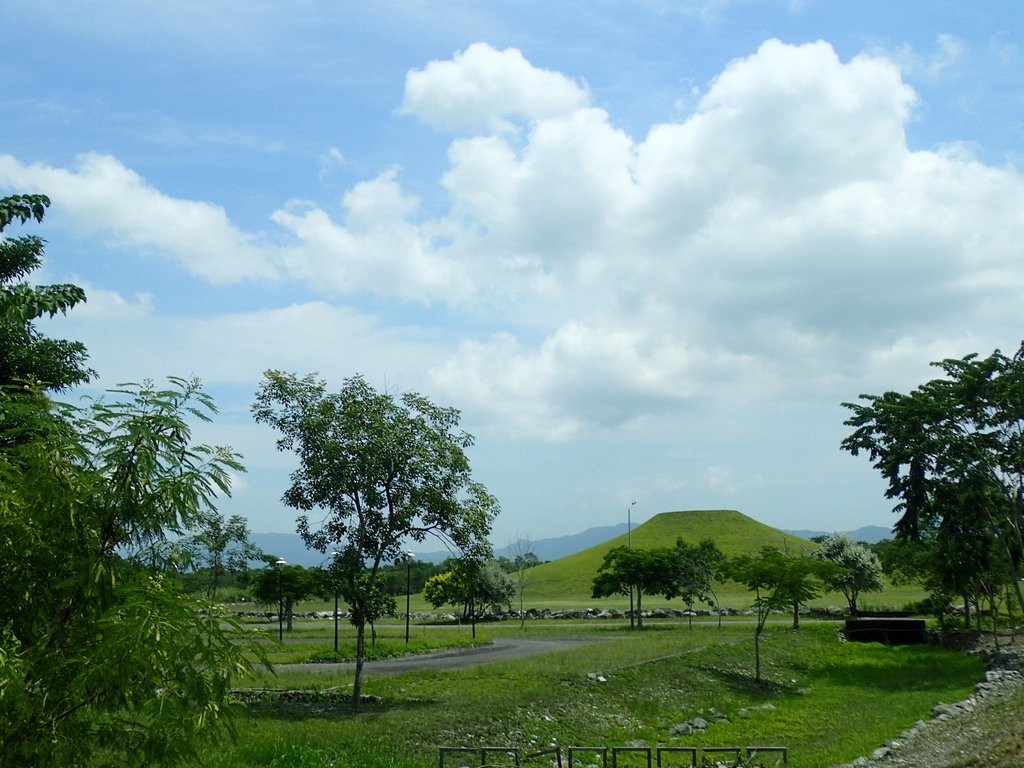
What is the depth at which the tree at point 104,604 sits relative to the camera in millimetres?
6180

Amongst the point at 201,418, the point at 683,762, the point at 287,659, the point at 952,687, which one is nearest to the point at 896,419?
the point at 952,687

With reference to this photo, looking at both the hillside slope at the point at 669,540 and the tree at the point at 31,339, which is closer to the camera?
the tree at the point at 31,339

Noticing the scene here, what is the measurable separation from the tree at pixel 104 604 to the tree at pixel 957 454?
134 feet

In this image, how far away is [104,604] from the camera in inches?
264

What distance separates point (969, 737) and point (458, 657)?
2732 cm

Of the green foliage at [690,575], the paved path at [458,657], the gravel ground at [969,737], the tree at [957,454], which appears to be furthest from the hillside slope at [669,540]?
the gravel ground at [969,737]

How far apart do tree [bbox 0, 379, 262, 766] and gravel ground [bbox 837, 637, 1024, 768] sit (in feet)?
49.5

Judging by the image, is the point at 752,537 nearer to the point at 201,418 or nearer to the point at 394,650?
the point at 394,650

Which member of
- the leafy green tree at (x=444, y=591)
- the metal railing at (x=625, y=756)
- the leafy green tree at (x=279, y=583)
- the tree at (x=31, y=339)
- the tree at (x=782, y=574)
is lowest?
the leafy green tree at (x=444, y=591)

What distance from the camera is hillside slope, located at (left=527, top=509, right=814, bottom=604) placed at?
13650 centimetres

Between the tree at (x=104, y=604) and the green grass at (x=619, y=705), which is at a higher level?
the tree at (x=104, y=604)

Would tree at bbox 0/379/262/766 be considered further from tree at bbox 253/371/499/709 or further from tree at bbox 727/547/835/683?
tree at bbox 727/547/835/683

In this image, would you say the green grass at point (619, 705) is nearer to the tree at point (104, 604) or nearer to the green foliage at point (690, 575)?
the tree at point (104, 604)

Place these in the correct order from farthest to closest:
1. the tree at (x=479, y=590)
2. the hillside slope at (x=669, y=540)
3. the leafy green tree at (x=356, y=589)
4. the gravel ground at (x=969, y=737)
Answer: the hillside slope at (x=669, y=540), the tree at (x=479, y=590), the leafy green tree at (x=356, y=589), the gravel ground at (x=969, y=737)
